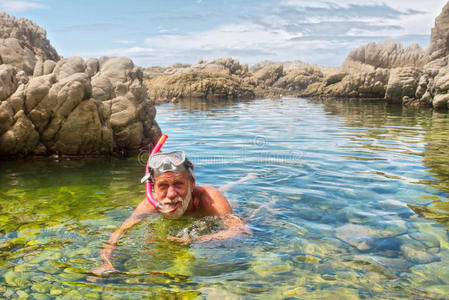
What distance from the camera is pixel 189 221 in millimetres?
4961

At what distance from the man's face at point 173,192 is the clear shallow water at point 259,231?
1.29 feet

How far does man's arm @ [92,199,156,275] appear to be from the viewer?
3.89 metres

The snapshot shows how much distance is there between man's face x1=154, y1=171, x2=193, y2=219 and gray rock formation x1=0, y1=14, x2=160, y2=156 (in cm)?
571

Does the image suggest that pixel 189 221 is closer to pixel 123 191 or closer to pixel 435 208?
pixel 123 191

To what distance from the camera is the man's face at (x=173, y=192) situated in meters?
4.54

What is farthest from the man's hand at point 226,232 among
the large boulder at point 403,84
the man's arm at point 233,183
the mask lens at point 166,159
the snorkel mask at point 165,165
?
the large boulder at point 403,84

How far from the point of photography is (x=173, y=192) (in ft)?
14.9

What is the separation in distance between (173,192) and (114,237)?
0.90 m

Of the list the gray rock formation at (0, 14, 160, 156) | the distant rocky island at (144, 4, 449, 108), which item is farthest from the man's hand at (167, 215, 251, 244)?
the distant rocky island at (144, 4, 449, 108)

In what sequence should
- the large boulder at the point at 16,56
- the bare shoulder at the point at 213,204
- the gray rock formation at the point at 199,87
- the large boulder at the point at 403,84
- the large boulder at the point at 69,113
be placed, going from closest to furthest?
the bare shoulder at the point at 213,204 → the large boulder at the point at 69,113 → the large boulder at the point at 16,56 → the large boulder at the point at 403,84 → the gray rock formation at the point at 199,87

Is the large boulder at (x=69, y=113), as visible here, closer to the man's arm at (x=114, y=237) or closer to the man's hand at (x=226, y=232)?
the man's arm at (x=114, y=237)

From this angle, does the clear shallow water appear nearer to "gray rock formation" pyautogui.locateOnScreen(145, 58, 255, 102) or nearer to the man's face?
the man's face

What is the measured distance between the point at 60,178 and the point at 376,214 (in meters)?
6.05

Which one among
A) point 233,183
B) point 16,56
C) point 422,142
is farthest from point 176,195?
point 422,142
